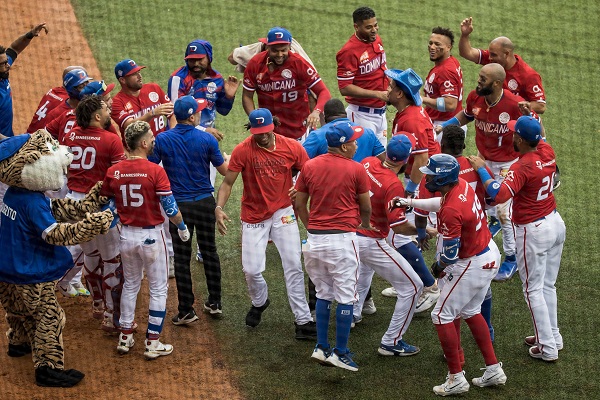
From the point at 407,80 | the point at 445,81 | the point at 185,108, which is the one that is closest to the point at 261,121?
the point at 185,108

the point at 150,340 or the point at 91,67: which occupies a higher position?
the point at 91,67

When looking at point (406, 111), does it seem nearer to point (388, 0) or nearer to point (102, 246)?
point (102, 246)

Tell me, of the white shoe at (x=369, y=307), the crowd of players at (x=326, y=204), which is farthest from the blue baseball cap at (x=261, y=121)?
the white shoe at (x=369, y=307)

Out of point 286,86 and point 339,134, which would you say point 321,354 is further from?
point 286,86

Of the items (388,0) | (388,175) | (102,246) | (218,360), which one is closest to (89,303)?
(102,246)

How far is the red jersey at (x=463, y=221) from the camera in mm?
5680

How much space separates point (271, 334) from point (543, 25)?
7695 millimetres

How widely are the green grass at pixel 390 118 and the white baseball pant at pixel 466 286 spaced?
57 cm

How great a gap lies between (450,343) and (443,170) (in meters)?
1.13

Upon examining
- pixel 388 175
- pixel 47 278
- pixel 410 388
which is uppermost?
pixel 388 175

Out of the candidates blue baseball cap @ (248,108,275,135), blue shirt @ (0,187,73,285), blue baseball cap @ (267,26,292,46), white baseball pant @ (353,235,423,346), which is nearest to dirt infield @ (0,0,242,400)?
blue shirt @ (0,187,73,285)

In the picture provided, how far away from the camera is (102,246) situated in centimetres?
652

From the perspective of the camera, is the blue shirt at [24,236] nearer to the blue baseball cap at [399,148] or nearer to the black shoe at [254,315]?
the black shoe at [254,315]

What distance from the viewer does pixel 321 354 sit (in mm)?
5980
